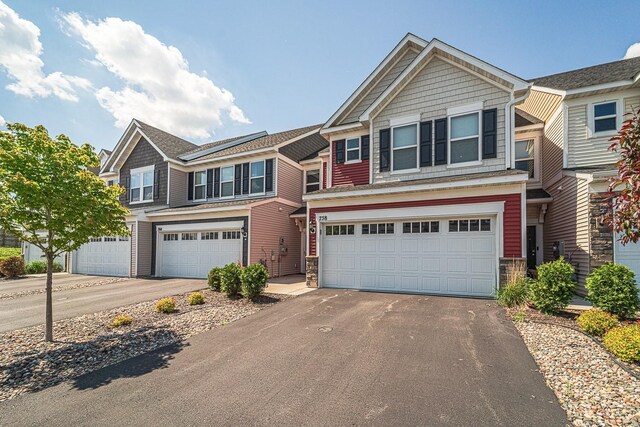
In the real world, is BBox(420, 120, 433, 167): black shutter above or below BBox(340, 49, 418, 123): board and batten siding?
below

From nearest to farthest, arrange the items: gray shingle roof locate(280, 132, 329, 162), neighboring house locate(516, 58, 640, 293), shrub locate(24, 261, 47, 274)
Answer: neighboring house locate(516, 58, 640, 293) < gray shingle roof locate(280, 132, 329, 162) < shrub locate(24, 261, 47, 274)

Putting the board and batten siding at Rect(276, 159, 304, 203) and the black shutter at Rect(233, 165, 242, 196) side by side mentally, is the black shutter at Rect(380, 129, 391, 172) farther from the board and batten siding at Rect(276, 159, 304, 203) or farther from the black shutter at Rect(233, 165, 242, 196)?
the black shutter at Rect(233, 165, 242, 196)

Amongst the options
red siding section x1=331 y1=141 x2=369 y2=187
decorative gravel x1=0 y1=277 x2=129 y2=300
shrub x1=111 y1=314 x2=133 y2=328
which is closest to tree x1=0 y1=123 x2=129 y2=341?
shrub x1=111 y1=314 x2=133 y2=328

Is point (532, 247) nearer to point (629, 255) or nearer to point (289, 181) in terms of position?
point (629, 255)

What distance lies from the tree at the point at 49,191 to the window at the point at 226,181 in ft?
36.0

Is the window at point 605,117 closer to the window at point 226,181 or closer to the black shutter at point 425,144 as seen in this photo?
the black shutter at point 425,144

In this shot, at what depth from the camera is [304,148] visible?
18922 mm

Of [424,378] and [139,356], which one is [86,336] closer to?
[139,356]

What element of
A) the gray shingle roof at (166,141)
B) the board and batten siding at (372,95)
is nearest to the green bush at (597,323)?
the board and batten siding at (372,95)

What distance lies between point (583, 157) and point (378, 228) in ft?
25.3

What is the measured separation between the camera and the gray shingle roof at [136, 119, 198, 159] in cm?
1876

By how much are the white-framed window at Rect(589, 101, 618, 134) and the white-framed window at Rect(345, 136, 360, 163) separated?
332 inches

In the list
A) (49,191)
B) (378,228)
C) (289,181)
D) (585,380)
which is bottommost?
(585,380)

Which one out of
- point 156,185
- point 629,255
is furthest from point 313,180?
point 629,255
